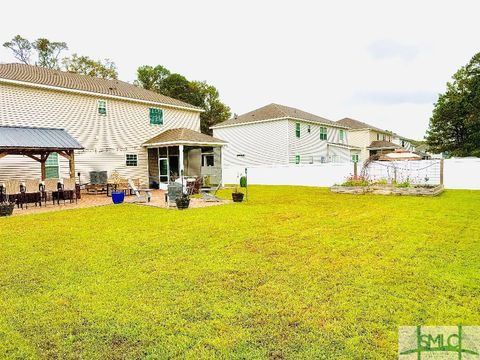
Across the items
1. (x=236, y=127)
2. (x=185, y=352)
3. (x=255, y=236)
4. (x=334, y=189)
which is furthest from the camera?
(x=236, y=127)

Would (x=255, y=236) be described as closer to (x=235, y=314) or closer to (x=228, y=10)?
(x=235, y=314)

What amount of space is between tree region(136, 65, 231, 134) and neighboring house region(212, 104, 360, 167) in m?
13.7

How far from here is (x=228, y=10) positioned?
14.6 meters

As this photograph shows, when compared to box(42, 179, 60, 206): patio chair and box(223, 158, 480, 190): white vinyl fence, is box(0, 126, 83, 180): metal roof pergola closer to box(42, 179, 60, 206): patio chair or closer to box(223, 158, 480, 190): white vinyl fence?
box(42, 179, 60, 206): patio chair

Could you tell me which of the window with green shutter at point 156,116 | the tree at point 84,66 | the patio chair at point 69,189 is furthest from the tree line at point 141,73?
the patio chair at point 69,189

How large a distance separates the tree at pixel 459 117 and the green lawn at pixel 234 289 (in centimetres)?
3028

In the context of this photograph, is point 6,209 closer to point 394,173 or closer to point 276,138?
point 394,173

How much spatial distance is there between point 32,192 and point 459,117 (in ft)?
124

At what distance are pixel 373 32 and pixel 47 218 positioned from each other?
599 inches

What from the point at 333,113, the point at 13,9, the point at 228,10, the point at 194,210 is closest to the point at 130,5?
the point at 228,10

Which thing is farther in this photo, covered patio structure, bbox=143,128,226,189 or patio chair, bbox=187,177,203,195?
covered patio structure, bbox=143,128,226,189

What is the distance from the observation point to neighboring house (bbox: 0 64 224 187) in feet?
53.2

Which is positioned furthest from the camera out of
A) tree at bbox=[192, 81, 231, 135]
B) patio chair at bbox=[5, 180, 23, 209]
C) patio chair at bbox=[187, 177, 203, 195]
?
tree at bbox=[192, 81, 231, 135]

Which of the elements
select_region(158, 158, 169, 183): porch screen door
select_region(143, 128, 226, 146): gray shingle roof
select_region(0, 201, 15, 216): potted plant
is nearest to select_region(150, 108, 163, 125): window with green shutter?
select_region(143, 128, 226, 146): gray shingle roof
